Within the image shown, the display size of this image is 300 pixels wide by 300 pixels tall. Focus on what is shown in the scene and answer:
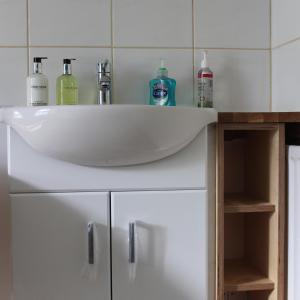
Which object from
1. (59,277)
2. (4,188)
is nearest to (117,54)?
(4,188)

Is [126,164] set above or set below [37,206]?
above

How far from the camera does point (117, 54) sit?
4.51 feet

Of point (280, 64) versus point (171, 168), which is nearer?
point (171, 168)

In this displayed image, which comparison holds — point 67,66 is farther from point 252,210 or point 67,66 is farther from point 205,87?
point 252,210

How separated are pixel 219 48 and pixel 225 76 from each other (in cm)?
10

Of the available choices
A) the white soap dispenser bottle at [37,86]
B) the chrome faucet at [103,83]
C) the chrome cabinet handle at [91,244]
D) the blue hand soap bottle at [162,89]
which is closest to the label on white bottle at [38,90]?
the white soap dispenser bottle at [37,86]

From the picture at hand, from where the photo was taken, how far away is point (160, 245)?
41.6 inches

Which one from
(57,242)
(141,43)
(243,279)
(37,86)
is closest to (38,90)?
(37,86)

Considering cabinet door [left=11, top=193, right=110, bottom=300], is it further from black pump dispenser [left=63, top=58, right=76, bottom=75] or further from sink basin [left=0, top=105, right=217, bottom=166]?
black pump dispenser [left=63, top=58, right=76, bottom=75]

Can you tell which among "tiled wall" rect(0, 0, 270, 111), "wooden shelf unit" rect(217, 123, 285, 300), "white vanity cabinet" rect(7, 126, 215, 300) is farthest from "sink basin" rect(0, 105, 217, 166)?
"tiled wall" rect(0, 0, 270, 111)

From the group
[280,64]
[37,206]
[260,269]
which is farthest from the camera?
[280,64]

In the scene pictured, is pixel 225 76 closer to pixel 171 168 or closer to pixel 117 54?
pixel 117 54

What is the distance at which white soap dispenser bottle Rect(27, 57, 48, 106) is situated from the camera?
126 cm

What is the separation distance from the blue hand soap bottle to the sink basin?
0.31 meters
